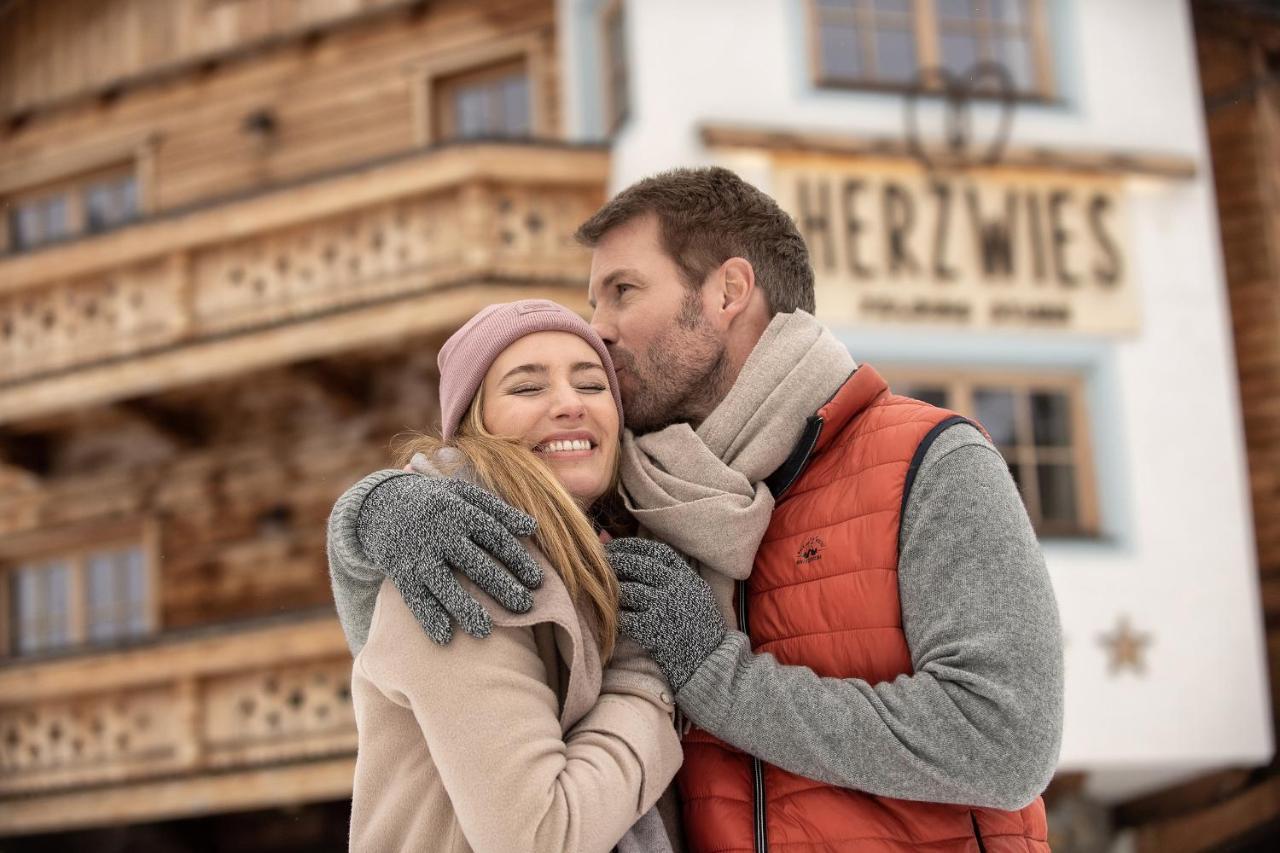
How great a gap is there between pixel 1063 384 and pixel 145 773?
6.82m

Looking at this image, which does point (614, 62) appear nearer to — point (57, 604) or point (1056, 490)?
point (1056, 490)

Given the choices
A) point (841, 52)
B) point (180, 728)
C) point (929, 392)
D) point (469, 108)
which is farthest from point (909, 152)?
point (180, 728)

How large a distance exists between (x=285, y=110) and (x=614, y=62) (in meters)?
3.20

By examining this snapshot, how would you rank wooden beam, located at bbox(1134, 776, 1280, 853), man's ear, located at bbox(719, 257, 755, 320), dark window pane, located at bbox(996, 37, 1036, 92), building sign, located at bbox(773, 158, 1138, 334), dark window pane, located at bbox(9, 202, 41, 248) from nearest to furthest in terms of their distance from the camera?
1. man's ear, located at bbox(719, 257, 755, 320)
2. building sign, located at bbox(773, 158, 1138, 334)
3. wooden beam, located at bbox(1134, 776, 1280, 853)
4. dark window pane, located at bbox(996, 37, 1036, 92)
5. dark window pane, located at bbox(9, 202, 41, 248)

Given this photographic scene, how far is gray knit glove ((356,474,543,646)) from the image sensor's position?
9.36ft

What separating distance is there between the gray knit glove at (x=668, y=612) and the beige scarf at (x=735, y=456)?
0.11 m

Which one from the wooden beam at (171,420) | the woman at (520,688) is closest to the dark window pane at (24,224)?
the wooden beam at (171,420)

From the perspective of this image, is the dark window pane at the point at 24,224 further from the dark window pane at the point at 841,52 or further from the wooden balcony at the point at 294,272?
the dark window pane at the point at 841,52

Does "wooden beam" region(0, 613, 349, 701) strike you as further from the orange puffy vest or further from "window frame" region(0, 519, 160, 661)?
the orange puffy vest

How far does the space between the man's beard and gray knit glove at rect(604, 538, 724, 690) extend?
61cm

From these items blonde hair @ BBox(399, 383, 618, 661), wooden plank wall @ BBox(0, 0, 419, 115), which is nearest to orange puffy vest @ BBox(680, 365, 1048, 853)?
blonde hair @ BBox(399, 383, 618, 661)

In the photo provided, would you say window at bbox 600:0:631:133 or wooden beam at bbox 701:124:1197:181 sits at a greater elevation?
→ window at bbox 600:0:631:133

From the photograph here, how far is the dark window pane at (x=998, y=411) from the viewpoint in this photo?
11.5 m

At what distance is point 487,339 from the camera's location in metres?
3.41
